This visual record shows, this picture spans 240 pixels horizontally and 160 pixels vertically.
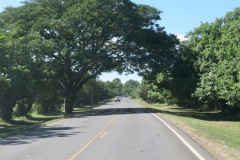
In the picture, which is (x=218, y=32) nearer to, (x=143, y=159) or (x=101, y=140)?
(x=101, y=140)

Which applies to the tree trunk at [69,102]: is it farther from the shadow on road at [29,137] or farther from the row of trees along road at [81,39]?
the shadow on road at [29,137]

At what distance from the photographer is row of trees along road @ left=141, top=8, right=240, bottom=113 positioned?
1399 inches

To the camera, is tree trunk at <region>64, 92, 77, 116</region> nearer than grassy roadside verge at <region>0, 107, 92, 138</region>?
No

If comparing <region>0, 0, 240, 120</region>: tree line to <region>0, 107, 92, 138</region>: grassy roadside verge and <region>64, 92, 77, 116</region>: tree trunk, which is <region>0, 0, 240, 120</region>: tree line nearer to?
<region>64, 92, 77, 116</region>: tree trunk

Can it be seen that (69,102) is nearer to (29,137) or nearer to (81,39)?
(81,39)

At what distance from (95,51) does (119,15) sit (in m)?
6.27

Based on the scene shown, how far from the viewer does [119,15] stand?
148 ft

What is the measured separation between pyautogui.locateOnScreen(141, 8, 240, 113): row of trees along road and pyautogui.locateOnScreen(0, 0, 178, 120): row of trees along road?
7.15 feet

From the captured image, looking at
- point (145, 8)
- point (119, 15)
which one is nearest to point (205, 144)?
point (119, 15)

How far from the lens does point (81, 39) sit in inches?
1813

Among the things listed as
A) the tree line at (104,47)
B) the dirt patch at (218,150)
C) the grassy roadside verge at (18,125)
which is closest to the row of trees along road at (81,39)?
the tree line at (104,47)

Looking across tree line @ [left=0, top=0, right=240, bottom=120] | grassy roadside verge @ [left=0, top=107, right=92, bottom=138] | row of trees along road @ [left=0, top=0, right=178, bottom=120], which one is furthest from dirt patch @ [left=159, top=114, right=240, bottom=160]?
row of trees along road @ [left=0, top=0, right=178, bottom=120]

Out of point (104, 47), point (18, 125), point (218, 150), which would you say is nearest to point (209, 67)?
point (104, 47)

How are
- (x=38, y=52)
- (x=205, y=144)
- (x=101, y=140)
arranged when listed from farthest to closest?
(x=38, y=52) → (x=101, y=140) → (x=205, y=144)
